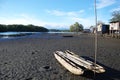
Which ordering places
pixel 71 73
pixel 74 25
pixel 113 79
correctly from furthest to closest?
pixel 74 25 < pixel 71 73 < pixel 113 79

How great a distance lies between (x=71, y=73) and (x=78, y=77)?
94 centimetres

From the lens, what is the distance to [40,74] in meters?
12.1

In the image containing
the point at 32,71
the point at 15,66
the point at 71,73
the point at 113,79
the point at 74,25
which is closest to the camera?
the point at 113,79

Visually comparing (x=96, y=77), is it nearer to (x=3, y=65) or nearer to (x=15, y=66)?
(x=15, y=66)

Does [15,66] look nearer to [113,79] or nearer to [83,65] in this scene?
[83,65]

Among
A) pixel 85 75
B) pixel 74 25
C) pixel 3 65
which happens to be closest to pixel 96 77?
pixel 85 75

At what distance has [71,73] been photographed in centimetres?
1204

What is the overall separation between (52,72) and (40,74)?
0.93 metres

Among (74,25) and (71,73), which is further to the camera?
(74,25)

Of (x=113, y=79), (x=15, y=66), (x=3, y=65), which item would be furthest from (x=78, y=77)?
(x=3, y=65)

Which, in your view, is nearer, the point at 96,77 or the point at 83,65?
the point at 96,77

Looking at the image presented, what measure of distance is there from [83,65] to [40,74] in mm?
3017

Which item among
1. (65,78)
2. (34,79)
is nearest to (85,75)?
(65,78)

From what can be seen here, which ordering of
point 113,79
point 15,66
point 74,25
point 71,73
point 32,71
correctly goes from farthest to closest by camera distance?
point 74,25, point 15,66, point 32,71, point 71,73, point 113,79
